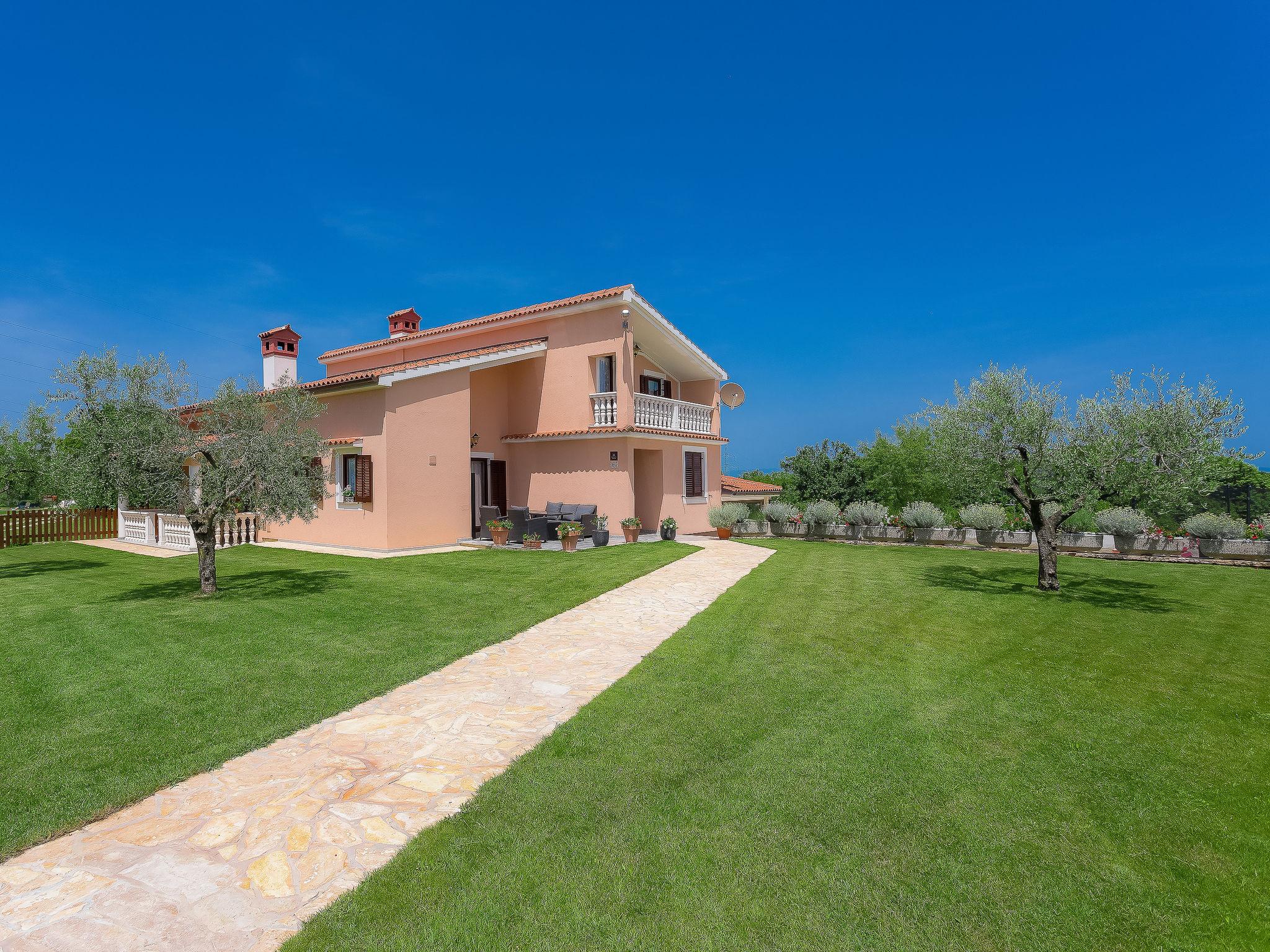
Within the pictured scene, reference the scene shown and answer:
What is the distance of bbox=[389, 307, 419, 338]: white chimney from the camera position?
25641 millimetres

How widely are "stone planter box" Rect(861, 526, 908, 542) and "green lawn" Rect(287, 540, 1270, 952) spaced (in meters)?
11.4

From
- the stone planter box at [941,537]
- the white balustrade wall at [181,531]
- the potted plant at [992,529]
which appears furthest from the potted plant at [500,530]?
the potted plant at [992,529]

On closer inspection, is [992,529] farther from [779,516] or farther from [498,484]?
[498,484]

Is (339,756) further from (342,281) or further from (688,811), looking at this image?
(342,281)

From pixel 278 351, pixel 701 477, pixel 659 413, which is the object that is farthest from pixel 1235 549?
pixel 278 351

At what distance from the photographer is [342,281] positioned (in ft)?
145

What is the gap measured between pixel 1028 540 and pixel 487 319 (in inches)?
751

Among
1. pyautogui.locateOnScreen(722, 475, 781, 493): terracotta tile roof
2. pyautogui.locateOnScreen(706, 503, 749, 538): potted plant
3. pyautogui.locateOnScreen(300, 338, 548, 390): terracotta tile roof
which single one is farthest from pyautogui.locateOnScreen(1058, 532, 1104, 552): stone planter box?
pyautogui.locateOnScreen(300, 338, 548, 390): terracotta tile roof

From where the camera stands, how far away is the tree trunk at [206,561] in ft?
34.9

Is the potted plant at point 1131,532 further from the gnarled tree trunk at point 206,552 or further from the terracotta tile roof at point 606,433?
the gnarled tree trunk at point 206,552

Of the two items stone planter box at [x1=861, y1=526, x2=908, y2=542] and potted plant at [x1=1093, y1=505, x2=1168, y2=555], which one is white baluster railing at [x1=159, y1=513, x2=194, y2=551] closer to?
stone planter box at [x1=861, y1=526, x2=908, y2=542]

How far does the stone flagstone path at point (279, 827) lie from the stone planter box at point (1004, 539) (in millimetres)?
15407

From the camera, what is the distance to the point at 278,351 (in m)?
23.0

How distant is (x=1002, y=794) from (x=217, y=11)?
2317 cm
